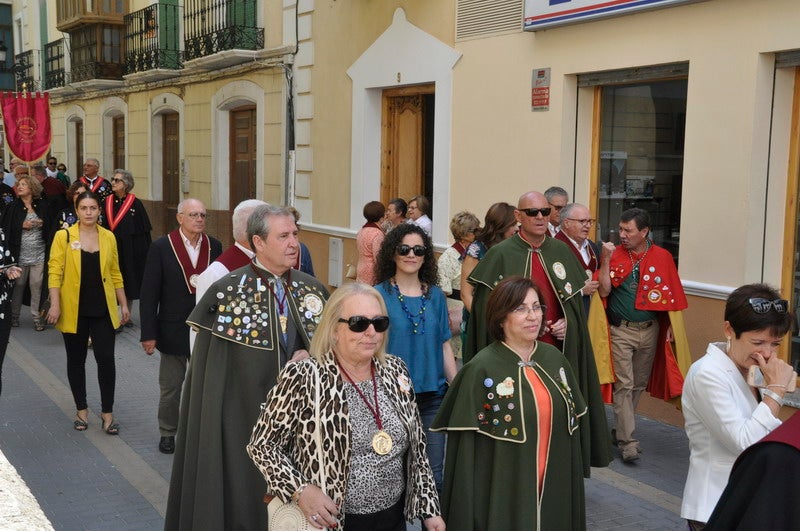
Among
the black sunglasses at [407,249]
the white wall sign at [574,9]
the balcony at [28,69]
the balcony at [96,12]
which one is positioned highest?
the balcony at [96,12]

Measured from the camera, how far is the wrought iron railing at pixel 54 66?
26.9m

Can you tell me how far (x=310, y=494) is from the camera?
11.5ft

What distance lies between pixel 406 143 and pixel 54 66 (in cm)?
1852

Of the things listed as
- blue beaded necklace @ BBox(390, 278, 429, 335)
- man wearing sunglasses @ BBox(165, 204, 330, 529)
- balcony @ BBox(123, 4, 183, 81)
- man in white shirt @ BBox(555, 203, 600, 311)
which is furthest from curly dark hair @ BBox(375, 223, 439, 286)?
balcony @ BBox(123, 4, 183, 81)

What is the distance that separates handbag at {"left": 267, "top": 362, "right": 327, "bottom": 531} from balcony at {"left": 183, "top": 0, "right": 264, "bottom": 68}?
507 inches

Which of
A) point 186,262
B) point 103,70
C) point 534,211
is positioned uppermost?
point 103,70

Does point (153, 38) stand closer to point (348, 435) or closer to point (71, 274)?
point (71, 274)

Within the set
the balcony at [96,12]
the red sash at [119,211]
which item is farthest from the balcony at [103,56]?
the red sash at [119,211]

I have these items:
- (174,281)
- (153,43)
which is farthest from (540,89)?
(153,43)

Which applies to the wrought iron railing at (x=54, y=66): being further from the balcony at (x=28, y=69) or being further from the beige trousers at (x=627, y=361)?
the beige trousers at (x=627, y=361)

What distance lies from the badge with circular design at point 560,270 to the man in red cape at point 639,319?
3.65 feet

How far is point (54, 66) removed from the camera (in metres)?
27.9

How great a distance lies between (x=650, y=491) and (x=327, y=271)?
8432 millimetres

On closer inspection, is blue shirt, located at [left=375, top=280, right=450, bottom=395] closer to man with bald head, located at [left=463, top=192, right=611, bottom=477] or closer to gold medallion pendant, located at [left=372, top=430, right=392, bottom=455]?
man with bald head, located at [left=463, top=192, right=611, bottom=477]
